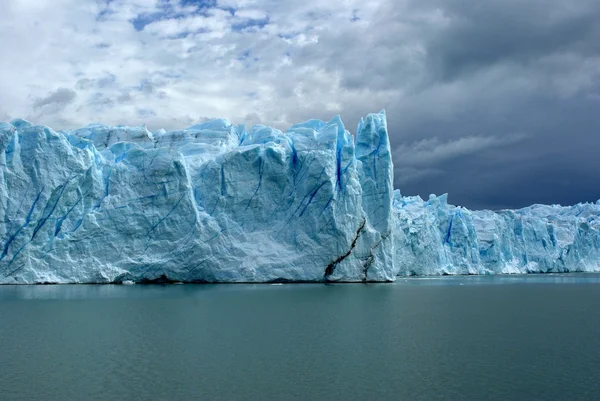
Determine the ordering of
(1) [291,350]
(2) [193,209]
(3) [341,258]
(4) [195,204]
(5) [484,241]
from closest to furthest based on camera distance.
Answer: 1. (1) [291,350]
2. (2) [193,209]
3. (4) [195,204]
4. (3) [341,258]
5. (5) [484,241]

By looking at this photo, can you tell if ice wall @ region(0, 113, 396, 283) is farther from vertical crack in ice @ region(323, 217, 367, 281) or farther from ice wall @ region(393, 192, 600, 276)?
ice wall @ region(393, 192, 600, 276)

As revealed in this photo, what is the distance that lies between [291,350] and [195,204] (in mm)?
18573

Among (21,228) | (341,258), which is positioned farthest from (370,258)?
(21,228)

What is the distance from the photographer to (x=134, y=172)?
96.8 feet

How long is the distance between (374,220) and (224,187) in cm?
803

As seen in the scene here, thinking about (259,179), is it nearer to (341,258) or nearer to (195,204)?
(195,204)

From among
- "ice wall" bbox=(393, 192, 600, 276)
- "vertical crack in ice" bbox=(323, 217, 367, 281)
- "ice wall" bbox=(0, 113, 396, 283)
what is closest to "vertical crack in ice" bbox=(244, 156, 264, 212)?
"ice wall" bbox=(0, 113, 396, 283)

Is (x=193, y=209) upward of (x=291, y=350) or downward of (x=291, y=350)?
upward

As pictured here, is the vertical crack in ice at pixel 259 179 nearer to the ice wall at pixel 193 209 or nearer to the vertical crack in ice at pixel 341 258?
the ice wall at pixel 193 209

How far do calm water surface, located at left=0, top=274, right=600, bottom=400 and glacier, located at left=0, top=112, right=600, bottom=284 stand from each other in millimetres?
7516

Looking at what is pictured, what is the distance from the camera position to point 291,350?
39.1 ft

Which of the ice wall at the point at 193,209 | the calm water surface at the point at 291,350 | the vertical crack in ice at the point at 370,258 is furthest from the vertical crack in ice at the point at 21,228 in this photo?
the vertical crack in ice at the point at 370,258

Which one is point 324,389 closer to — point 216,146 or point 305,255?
point 305,255

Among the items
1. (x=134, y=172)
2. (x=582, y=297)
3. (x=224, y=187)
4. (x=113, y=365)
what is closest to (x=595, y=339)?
(x=113, y=365)
